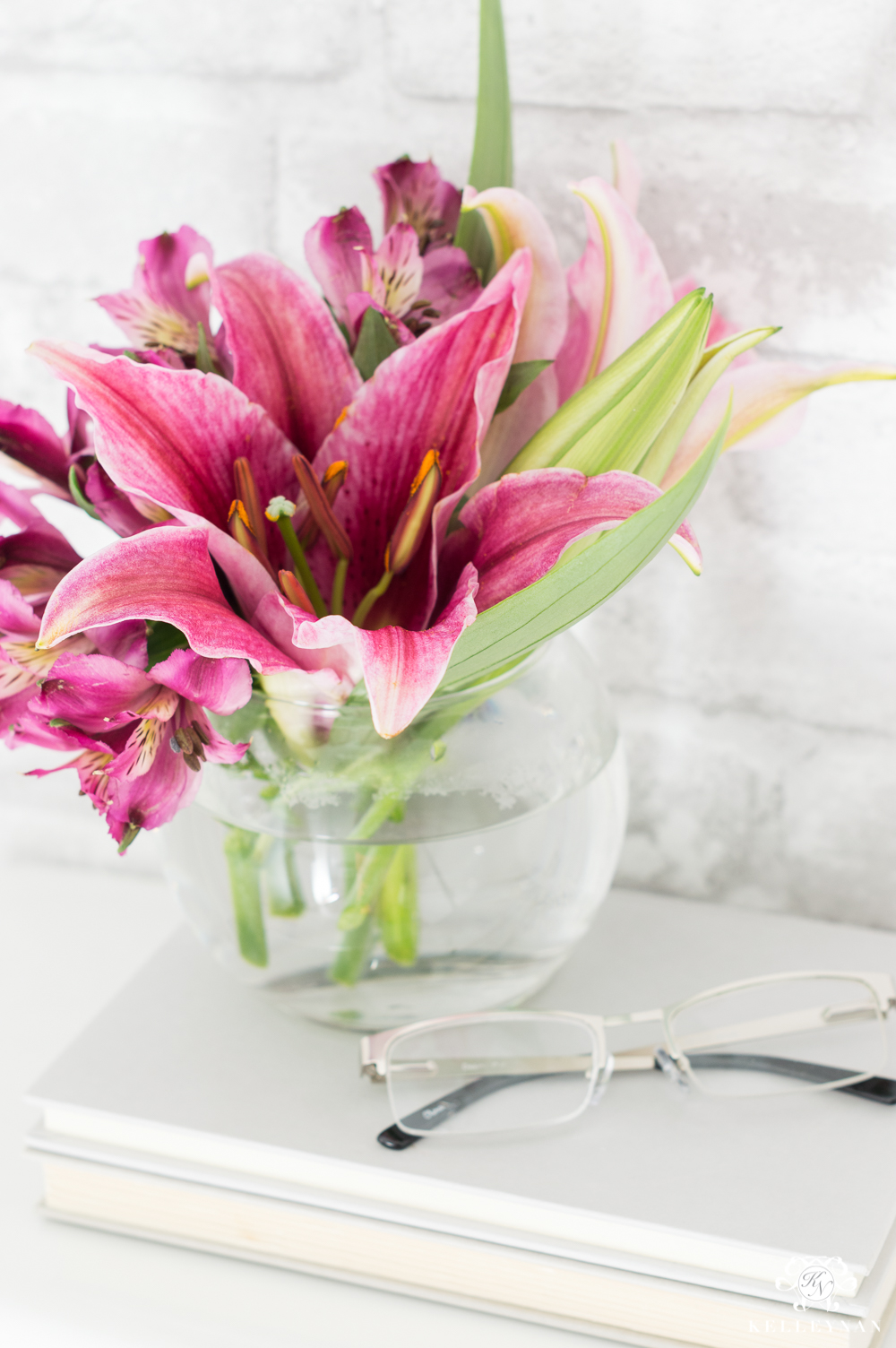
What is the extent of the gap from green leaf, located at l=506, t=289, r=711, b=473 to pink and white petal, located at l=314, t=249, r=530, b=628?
23 mm

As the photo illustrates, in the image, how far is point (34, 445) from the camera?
0.41 metres

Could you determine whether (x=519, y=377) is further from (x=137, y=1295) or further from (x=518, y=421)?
(x=137, y=1295)

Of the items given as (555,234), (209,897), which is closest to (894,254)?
(555,234)

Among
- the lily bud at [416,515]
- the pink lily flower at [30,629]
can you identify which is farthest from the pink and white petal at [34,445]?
the lily bud at [416,515]

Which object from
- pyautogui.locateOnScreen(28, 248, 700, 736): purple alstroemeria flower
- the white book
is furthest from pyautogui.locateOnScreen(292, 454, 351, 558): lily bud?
the white book

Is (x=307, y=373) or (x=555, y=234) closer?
(x=307, y=373)

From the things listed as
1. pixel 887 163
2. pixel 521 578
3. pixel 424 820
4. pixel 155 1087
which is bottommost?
pixel 155 1087

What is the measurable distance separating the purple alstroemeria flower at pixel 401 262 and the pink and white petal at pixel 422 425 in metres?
0.02

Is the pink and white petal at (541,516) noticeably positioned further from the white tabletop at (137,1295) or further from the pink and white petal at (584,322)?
the white tabletop at (137,1295)

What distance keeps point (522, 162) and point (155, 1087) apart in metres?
0.40

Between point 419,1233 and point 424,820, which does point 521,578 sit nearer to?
point 424,820

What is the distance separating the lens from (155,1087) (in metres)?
0.47

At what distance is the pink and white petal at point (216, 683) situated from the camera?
1.13 feet

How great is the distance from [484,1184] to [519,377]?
0.87ft
